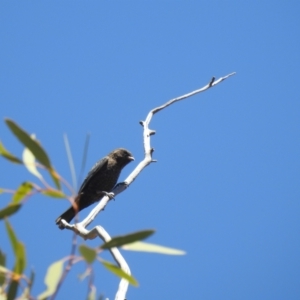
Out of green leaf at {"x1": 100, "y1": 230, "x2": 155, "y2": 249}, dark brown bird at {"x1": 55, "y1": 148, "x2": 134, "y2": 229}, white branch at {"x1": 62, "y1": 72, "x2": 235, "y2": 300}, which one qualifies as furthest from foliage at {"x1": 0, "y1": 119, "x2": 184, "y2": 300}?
dark brown bird at {"x1": 55, "y1": 148, "x2": 134, "y2": 229}

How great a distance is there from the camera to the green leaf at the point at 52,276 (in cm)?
168

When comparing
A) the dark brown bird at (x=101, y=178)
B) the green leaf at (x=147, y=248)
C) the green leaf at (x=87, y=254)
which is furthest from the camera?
the dark brown bird at (x=101, y=178)

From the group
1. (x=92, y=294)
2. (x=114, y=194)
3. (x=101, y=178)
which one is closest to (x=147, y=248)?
(x=92, y=294)

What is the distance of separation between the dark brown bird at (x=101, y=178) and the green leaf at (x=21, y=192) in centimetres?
538

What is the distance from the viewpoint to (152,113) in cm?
497

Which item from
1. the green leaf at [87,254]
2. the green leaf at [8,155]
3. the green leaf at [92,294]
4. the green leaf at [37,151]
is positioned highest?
the green leaf at [37,151]

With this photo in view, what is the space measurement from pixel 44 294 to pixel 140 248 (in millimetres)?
334

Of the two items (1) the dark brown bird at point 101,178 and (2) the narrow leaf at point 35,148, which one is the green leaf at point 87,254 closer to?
(2) the narrow leaf at point 35,148

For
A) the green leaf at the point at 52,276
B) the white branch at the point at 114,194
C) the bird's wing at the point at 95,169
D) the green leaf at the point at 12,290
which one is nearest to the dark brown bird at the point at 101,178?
the bird's wing at the point at 95,169

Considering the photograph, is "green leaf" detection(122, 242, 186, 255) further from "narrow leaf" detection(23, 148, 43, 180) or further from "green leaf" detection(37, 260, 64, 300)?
"narrow leaf" detection(23, 148, 43, 180)

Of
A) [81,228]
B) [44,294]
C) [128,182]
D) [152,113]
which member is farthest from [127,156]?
[44,294]

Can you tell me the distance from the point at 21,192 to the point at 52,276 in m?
0.27

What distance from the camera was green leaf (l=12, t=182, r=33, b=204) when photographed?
5.53ft

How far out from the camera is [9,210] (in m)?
1.65
